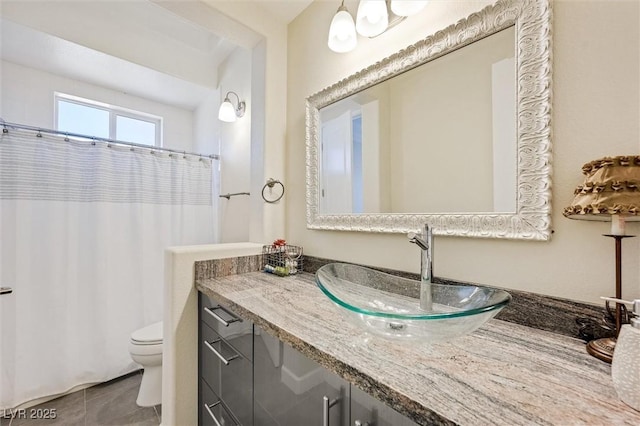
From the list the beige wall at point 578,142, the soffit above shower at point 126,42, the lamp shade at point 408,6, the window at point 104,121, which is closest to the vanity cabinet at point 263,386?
the beige wall at point 578,142

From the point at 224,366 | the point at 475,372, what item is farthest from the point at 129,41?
the point at 475,372

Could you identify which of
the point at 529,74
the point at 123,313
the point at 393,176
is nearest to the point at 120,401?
the point at 123,313

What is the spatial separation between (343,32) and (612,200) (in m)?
1.14

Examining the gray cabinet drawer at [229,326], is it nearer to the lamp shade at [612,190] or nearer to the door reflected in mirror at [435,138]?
the door reflected in mirror at [435,138]

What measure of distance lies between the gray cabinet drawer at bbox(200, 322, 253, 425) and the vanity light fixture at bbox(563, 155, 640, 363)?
1001mm

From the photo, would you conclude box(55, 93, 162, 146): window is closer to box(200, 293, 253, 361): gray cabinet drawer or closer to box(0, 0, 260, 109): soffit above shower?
box(0, 0, 260, 109): soffit above shower

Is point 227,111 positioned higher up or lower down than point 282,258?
higher up

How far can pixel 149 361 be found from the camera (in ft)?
5.46

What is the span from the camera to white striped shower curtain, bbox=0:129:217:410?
163 cm

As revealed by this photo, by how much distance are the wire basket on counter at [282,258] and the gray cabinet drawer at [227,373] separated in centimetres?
44

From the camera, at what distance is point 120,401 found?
172 cm

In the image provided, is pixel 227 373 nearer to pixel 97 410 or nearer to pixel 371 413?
pixel 371 413

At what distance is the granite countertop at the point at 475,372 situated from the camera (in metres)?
0.43

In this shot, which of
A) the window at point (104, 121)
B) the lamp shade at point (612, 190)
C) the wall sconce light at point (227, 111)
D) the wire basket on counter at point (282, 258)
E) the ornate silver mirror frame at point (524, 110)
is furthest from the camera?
the window at point (104, 121)
